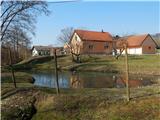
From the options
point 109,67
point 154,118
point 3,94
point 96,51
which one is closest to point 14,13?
point 109,67

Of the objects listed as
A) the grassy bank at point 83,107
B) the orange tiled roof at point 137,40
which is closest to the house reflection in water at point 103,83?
the grassy bank at point 83,107

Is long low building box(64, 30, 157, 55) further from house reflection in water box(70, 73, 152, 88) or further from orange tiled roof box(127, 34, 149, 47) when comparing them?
house reflection in water box(70, 73, 152, 88)

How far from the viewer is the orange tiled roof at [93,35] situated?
8888 cm

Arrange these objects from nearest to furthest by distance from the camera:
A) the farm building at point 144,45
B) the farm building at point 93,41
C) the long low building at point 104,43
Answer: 1. the farm building at point 93,41
2. the long low building at point 104,43
3. the farm building at point 144,45

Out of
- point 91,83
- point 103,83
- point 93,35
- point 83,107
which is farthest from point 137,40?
point 83,107

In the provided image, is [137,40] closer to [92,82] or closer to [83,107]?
[92,82]

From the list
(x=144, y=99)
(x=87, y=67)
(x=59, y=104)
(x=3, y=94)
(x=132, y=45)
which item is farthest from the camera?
(x=132, y=45)

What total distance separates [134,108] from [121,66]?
41.0 metres

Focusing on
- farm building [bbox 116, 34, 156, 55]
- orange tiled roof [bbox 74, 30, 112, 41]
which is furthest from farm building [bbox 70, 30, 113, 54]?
farm building [bbox 116, 34, 156, 55]

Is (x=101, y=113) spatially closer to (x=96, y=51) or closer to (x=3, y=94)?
(x=3, y=94)

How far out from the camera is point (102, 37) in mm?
93562

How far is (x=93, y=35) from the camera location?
91938 mm

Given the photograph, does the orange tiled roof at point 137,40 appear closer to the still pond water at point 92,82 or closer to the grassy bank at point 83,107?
the still pond water at point 92,82

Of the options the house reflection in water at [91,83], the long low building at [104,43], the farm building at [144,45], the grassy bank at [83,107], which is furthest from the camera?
the farm building at [144,45]
